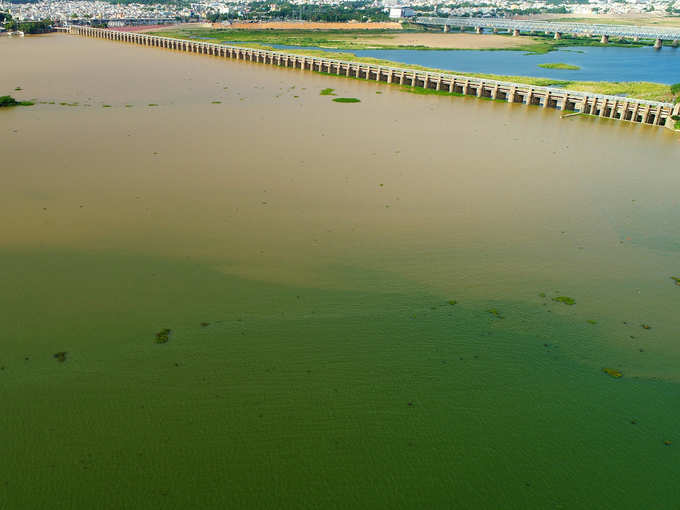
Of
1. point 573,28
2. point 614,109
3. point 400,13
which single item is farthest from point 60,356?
point 400,13

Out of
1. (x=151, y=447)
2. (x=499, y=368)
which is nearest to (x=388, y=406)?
(x=499, y=368)

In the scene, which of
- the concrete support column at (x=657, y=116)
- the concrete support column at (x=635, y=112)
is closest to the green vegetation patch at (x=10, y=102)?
the concrete support column at (x=635, y=112)

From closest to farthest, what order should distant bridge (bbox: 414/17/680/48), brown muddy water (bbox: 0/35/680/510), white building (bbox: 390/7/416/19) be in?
1. brown muddy water (bbox: 0/35/680/510)
2. distant bridge (bbox: 414/17/680/48)
3. white building (bbox: 390/7/416/19)

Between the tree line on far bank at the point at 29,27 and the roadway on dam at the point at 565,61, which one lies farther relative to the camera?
the tree line on far bank at the point at 29,27

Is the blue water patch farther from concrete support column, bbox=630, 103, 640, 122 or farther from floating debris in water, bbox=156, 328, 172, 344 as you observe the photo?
floating debris in water, bbox=156, 328, 172, 344

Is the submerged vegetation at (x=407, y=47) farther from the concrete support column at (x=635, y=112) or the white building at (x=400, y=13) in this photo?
the white building at (x=400, y=13)

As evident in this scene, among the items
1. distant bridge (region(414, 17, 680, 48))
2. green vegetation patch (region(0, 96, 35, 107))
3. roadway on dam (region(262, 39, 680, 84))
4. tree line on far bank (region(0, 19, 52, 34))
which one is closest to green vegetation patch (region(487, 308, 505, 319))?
green vegetation patch (region(0, 96, 35, 107))
